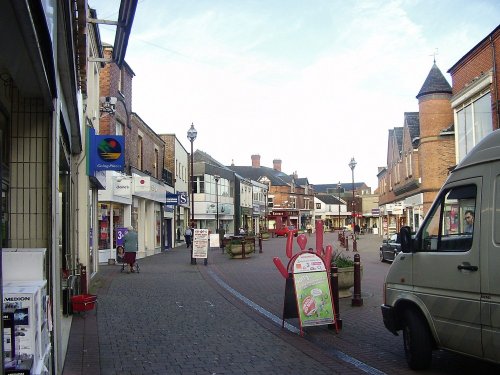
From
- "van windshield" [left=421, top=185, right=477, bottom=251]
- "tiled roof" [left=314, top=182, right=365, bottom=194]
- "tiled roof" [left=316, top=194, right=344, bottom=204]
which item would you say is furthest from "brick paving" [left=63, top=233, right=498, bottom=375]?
"tiled roof" [left=314, top=182, right=365, bottom=194]

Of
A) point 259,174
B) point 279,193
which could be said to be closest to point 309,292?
point 259,174

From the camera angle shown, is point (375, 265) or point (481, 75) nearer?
point (481, 75)

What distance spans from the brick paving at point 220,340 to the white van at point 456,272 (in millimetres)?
649

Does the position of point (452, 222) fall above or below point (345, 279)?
above

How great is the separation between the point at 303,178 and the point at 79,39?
330ft

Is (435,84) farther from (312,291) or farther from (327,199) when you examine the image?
(327,199)

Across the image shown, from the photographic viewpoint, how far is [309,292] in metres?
8.39

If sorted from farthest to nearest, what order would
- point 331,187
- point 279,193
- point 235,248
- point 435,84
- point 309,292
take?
point 331,187
point 279,193
point 435,84
point 235,248
point 309,292

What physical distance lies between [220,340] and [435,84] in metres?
25.6

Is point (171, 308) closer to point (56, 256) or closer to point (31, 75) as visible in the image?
point (56, 256)

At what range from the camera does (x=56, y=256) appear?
200 inches

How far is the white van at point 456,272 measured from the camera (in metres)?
5.18

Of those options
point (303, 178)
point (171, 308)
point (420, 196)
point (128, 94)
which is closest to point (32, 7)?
point (171, 308)

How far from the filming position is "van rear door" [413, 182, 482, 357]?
17.6ft
